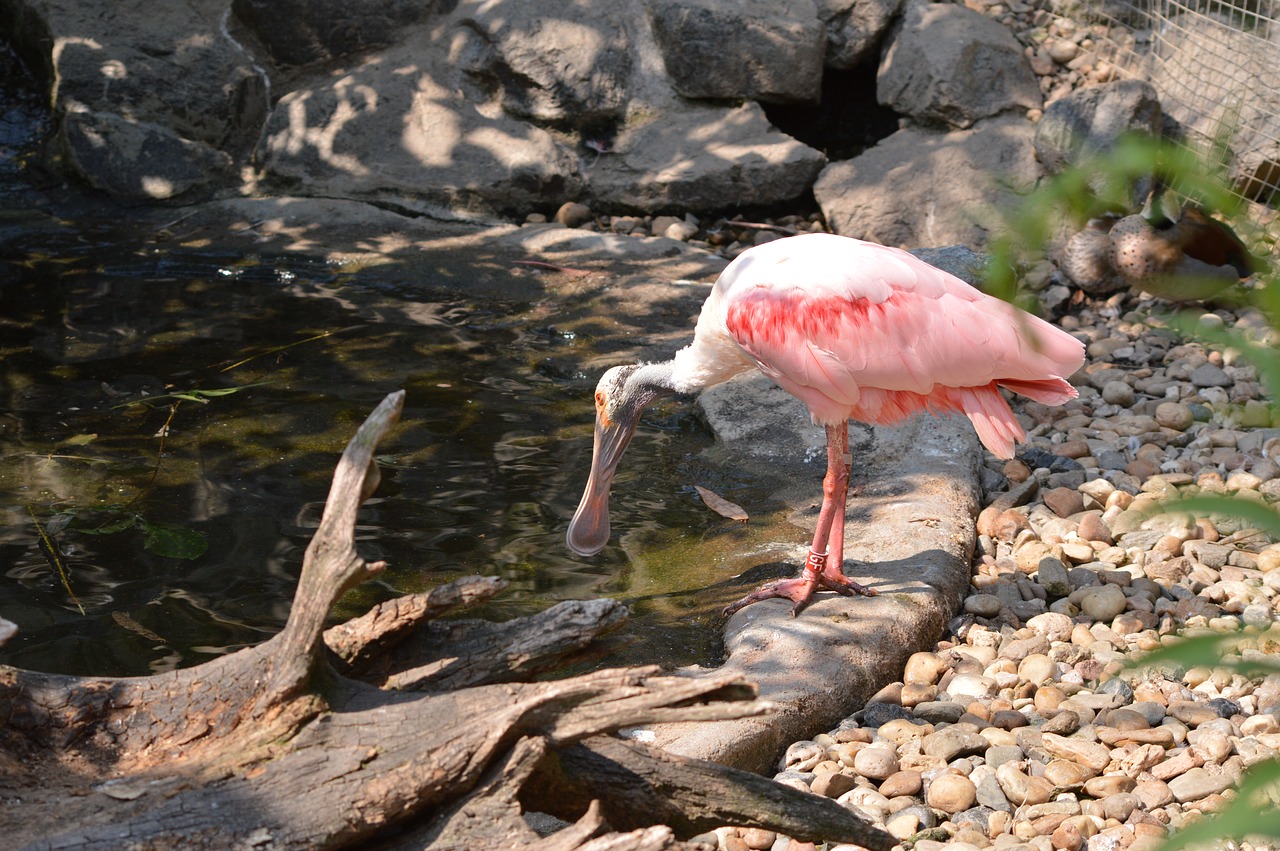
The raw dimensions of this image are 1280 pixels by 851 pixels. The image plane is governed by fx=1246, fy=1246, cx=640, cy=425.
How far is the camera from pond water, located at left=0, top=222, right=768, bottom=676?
3799 millimetres

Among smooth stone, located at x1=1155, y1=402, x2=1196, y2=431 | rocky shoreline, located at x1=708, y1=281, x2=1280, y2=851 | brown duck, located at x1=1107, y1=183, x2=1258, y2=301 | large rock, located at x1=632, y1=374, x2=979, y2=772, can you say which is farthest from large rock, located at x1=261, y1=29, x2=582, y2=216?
smooth stone, located at x1=1155, y1=402, x2=1196, y2=431

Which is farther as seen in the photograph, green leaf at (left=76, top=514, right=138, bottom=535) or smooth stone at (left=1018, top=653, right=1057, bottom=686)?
green leaf at (left=76, top=514, right=138, bottom=535)

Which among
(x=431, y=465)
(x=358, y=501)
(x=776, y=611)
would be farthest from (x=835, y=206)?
(x=358, y=501)

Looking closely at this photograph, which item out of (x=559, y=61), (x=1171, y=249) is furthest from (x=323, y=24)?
(x=1171, y=249)

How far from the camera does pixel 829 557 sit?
3.94 meters

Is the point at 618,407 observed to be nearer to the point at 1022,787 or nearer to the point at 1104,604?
the point at 1104,604

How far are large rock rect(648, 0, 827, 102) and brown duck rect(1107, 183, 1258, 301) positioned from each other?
8.03 feet

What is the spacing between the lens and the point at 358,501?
2305mm

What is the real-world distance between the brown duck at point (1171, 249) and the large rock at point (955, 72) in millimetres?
1537

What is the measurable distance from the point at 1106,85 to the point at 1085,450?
9.59 feet

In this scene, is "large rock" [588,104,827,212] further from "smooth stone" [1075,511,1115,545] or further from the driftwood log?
the driftwood log

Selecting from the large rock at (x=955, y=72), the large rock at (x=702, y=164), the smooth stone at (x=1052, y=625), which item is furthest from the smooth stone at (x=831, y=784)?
the large rock at (x=955, y=72)

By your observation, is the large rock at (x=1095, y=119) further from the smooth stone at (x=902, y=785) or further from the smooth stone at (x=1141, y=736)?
the smooth stone at (x=902, y=785)

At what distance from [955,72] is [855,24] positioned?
2.69 feet
